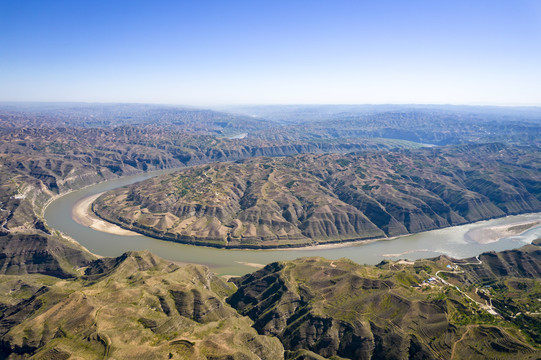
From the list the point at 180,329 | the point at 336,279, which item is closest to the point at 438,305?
the point at 336,279

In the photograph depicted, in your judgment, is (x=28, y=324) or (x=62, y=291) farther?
(x=62, y=291)

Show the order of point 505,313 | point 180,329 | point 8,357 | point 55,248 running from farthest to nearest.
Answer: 1. point 55,248
2. point 505,313
3. point 180,329
4. point 8,357

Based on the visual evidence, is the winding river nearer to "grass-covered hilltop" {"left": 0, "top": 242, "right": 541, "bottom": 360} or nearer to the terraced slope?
"grass-covered hilltop" {"left": 0, "top": 242, "right": 541, "bottom": 360}

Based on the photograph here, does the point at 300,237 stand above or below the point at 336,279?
below

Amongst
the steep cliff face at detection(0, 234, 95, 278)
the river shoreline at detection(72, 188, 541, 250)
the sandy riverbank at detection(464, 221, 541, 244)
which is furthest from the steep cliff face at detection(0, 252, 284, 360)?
the sandy riverbank at detection(464, 221, 541, 244)

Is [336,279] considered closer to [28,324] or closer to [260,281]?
[260,281]

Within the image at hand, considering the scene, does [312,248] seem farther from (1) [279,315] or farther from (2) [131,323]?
(2) [131,323]
